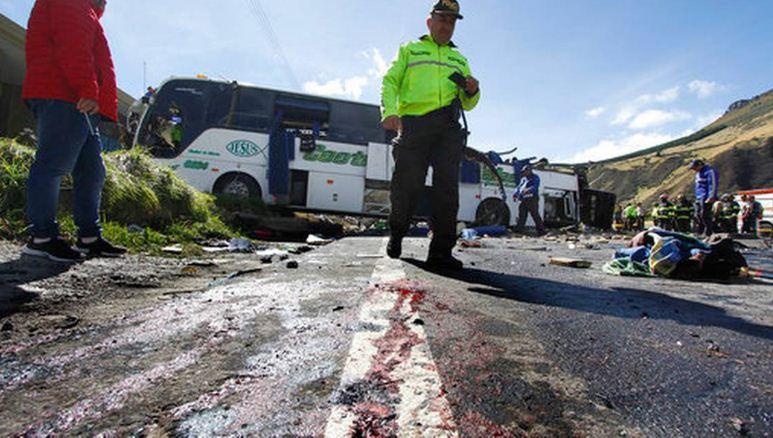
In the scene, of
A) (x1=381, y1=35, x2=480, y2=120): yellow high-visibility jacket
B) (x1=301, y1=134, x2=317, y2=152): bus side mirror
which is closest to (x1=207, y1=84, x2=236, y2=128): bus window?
(x1=301, y1=134, x2=317, y2=152): bus side mirror

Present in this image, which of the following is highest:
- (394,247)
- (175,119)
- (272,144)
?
(175,119)

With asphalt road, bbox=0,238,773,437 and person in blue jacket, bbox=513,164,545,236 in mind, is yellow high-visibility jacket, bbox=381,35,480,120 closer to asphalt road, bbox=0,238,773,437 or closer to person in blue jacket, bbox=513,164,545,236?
asphalt road, bbox=0,238,773,437

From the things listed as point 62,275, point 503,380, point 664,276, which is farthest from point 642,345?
point 62,275

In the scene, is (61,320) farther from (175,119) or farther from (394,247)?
(175,119)

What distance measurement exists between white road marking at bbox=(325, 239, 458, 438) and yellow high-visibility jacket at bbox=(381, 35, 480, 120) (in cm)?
211

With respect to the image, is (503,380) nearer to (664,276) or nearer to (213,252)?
(664,276)

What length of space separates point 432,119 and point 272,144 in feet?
22.0

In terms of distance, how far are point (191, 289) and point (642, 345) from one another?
6.03 feet

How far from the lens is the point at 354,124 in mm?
10008

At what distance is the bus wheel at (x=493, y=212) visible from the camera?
10.8 metres

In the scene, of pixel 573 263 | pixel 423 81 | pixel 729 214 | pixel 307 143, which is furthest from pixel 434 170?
pixel 729 214

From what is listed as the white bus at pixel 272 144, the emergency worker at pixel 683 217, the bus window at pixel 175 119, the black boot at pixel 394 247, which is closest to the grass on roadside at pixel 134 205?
the black boot at pixel 394 247

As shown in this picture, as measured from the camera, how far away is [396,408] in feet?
2.38

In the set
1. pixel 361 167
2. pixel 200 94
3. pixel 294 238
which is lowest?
pixel 294 238
